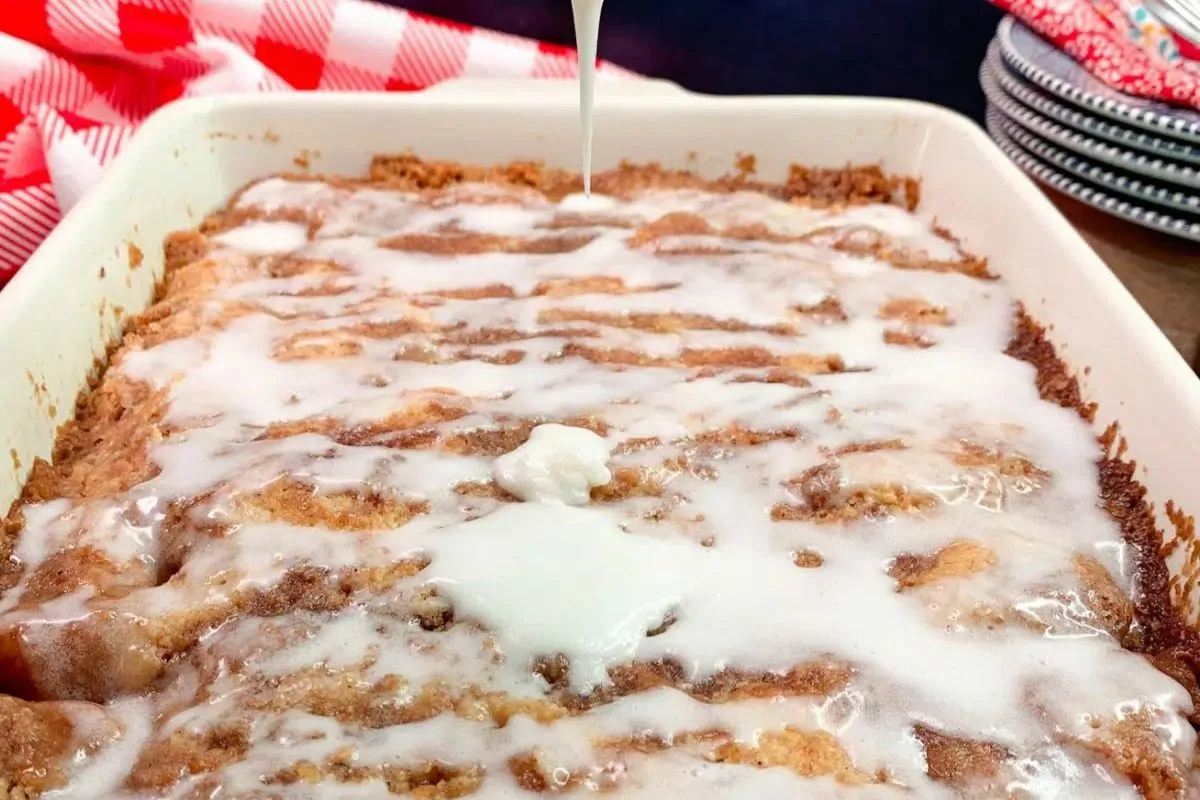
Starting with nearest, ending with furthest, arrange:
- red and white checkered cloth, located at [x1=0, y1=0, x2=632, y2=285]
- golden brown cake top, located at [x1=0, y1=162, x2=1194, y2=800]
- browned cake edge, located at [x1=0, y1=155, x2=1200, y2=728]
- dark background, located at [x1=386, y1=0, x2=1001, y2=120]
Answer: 1. golden brown cake top, located at [x1=0, y1=162, x2=1194, y2=800]
2. browned cake edge, located at [x1=0, y1=155, x2=1200, y2=728]
3. red and white checkered cloth, located at [x1=0, y1=0, x2=632, y2=285]
4. dark background, located at [x1=386, y1=0, x2=1001, y2=120]

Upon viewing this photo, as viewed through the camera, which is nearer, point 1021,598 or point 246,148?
point 1021,598

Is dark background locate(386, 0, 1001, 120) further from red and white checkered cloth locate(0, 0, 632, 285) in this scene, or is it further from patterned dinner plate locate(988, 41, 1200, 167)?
patterned dinner plate locate(988, 41, 1200, 167)

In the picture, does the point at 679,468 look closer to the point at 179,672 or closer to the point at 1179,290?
the point at 179,672

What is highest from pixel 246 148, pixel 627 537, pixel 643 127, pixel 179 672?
pixel 643 127

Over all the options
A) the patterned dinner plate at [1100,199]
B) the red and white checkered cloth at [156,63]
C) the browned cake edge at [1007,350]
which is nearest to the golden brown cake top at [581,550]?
the browned cake edge at [1007,350]

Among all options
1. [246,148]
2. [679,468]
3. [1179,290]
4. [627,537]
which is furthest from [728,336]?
[246,148]

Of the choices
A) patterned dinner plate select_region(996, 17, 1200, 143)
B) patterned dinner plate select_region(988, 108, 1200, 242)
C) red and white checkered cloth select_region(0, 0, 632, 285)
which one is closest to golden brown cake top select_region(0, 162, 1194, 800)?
patterned dinner plate select_region(988, 108, 1200, 242)

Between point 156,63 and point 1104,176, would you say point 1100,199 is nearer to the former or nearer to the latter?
point 1104,176
